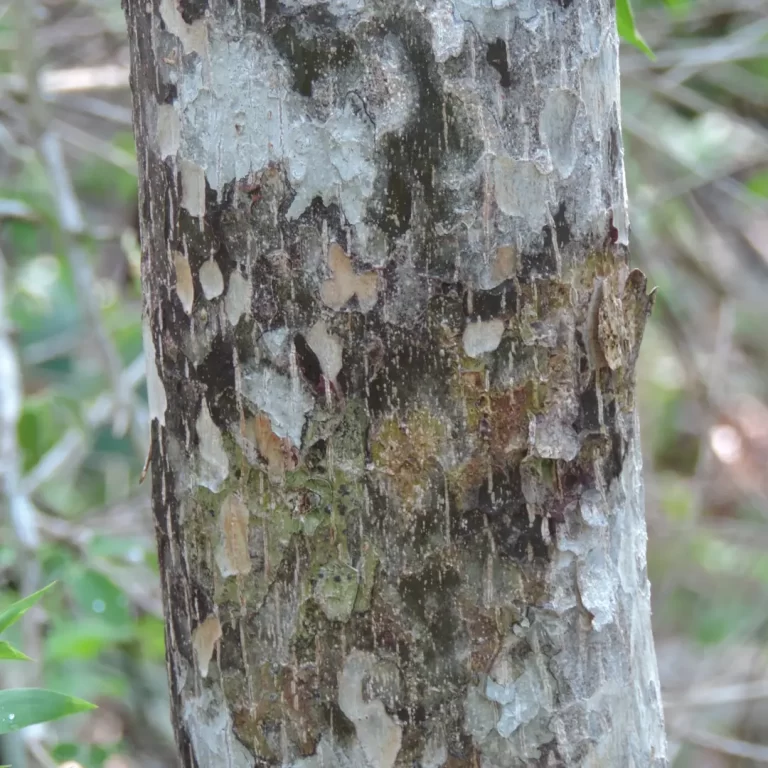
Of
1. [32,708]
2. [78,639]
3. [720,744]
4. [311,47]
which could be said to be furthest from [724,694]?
[311,47]

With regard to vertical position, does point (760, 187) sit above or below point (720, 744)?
above

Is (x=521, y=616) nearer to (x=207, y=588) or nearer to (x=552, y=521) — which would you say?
(x=552, y=521)

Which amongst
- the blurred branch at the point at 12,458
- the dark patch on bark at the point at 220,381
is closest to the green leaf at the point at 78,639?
the blurred branch at the point at 12,458

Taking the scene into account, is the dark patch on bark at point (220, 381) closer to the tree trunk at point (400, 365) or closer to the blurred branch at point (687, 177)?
the tree trunk at point (400, 365)

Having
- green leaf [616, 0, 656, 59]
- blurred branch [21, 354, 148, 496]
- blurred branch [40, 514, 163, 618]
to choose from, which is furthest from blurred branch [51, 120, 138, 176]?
green leaf [616, 0, 656, 59]

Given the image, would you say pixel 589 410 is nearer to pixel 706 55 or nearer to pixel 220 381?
pixel 220 381

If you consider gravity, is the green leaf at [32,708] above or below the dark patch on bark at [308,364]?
below
